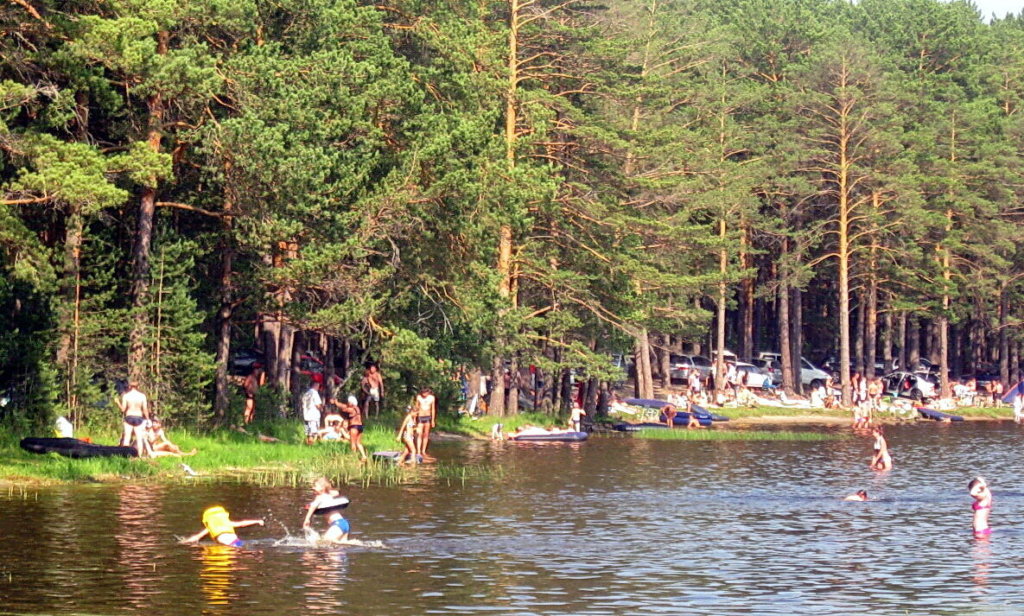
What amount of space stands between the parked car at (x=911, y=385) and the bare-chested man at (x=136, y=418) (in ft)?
163

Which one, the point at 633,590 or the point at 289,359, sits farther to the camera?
the point at 289,359

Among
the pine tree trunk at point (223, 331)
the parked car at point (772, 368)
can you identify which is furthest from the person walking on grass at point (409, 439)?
the parked car at point (772, 368)

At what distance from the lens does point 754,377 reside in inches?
2955

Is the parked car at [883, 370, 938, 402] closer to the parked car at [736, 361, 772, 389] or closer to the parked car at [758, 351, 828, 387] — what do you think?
the parked car at [758, 351, 828, 387]

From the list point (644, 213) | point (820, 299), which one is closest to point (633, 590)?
point (644, 213)

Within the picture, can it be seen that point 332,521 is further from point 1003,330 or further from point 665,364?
point 1003,330

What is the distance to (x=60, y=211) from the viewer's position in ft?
112

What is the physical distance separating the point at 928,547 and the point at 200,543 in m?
11.5

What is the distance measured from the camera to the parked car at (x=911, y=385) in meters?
73.8

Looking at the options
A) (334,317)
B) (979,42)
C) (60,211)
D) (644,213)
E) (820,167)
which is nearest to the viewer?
(60,211)

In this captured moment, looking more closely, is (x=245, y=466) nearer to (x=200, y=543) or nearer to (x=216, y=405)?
(x=216, y=405)

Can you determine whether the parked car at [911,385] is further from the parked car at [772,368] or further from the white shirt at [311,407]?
the white shirt at [311,407]

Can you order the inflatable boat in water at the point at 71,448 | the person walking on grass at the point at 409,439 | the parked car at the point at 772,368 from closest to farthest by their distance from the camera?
the inflatable boat in water at the point at 71,448 → the person walking on grass at the point at 409,439 → the parked car at the point at 772,368

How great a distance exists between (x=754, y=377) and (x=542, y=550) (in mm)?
53832
